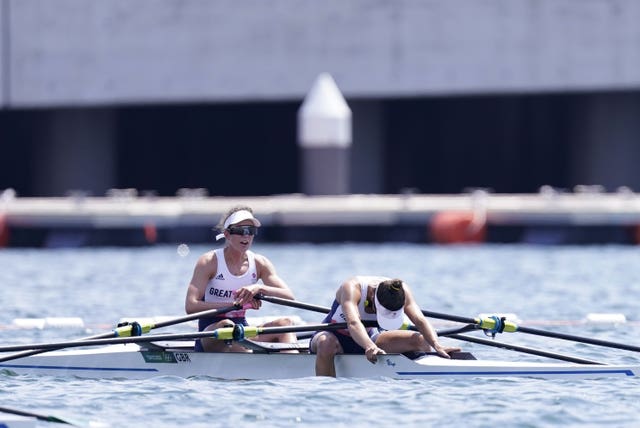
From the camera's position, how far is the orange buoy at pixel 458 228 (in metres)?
35.5

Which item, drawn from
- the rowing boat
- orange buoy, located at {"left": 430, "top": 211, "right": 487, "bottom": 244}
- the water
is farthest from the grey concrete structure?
the rowing boat

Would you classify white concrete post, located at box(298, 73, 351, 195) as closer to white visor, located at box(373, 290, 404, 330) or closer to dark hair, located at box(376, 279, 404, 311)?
white visor, located at box(373, 290, 404, 330)

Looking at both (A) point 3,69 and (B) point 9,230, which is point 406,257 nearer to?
(B) point 9,230

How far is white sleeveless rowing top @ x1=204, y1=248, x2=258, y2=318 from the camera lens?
49.0 ft

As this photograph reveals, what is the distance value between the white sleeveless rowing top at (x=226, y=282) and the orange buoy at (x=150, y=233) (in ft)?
70.0

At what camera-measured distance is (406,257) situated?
3222cm

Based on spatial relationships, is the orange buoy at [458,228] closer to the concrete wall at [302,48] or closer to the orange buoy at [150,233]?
the orange buoy at [150,233]

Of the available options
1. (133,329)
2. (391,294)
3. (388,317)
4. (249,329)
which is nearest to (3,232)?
(133,329)

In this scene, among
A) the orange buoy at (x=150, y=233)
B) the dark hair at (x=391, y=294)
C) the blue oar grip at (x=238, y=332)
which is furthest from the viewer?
the orange buoy at (x=150, y=233)

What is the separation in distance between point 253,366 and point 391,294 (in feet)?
5.63

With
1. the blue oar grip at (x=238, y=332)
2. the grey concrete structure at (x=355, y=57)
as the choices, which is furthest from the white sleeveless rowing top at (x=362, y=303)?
the grey concrete structure at (x=355, y=57)

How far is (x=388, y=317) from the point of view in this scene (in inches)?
550

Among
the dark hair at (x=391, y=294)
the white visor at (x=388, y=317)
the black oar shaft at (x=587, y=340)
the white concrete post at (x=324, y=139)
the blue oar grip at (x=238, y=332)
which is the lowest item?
the black oar shaft at (x=587, y=340)

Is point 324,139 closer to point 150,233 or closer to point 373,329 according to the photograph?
point 150,233
